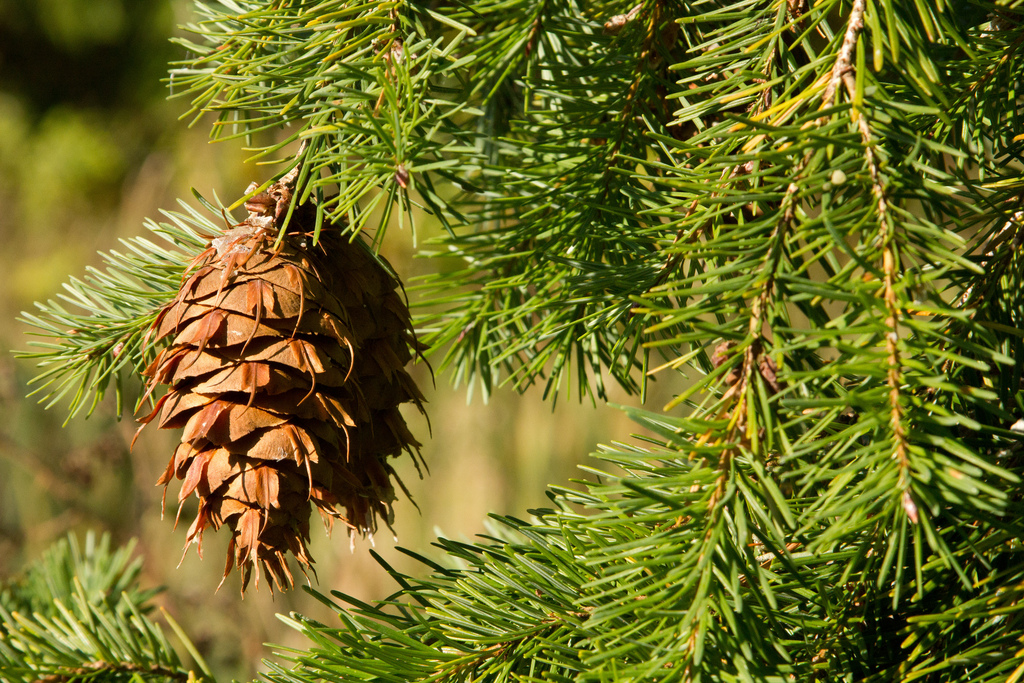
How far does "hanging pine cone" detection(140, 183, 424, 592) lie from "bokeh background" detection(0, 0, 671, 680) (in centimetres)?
87

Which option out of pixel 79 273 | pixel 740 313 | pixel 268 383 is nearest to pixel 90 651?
pixel 268 383

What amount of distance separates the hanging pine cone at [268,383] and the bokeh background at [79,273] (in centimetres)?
87

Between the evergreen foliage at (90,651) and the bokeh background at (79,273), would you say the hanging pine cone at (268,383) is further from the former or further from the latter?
the bokeh background at (79,273)

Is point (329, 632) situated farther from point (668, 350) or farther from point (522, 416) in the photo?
point (522, 416)

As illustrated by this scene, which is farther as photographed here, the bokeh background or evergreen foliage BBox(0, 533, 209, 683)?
the bokeh background

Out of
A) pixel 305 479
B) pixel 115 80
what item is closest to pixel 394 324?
pixel 305 479

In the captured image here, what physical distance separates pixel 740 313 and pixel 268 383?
215 millimetres

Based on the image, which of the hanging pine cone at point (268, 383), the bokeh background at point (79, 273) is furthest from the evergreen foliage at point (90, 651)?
the bokeh background at point (79, 273)

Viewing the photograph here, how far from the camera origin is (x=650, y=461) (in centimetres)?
36

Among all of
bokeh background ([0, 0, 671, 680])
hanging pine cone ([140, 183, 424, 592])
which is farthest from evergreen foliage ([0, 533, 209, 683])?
bokeh background ([0, 0, 671, 680])

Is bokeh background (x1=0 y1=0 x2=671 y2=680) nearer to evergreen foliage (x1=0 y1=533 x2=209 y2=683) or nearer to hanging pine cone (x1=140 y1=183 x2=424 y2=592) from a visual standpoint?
evergreen foliage (x1=0 y1=533 x2=209 y2=683)

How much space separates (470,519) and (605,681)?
1.03 m

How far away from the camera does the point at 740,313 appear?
0.25 m

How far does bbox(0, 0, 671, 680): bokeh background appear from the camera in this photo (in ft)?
4.20
